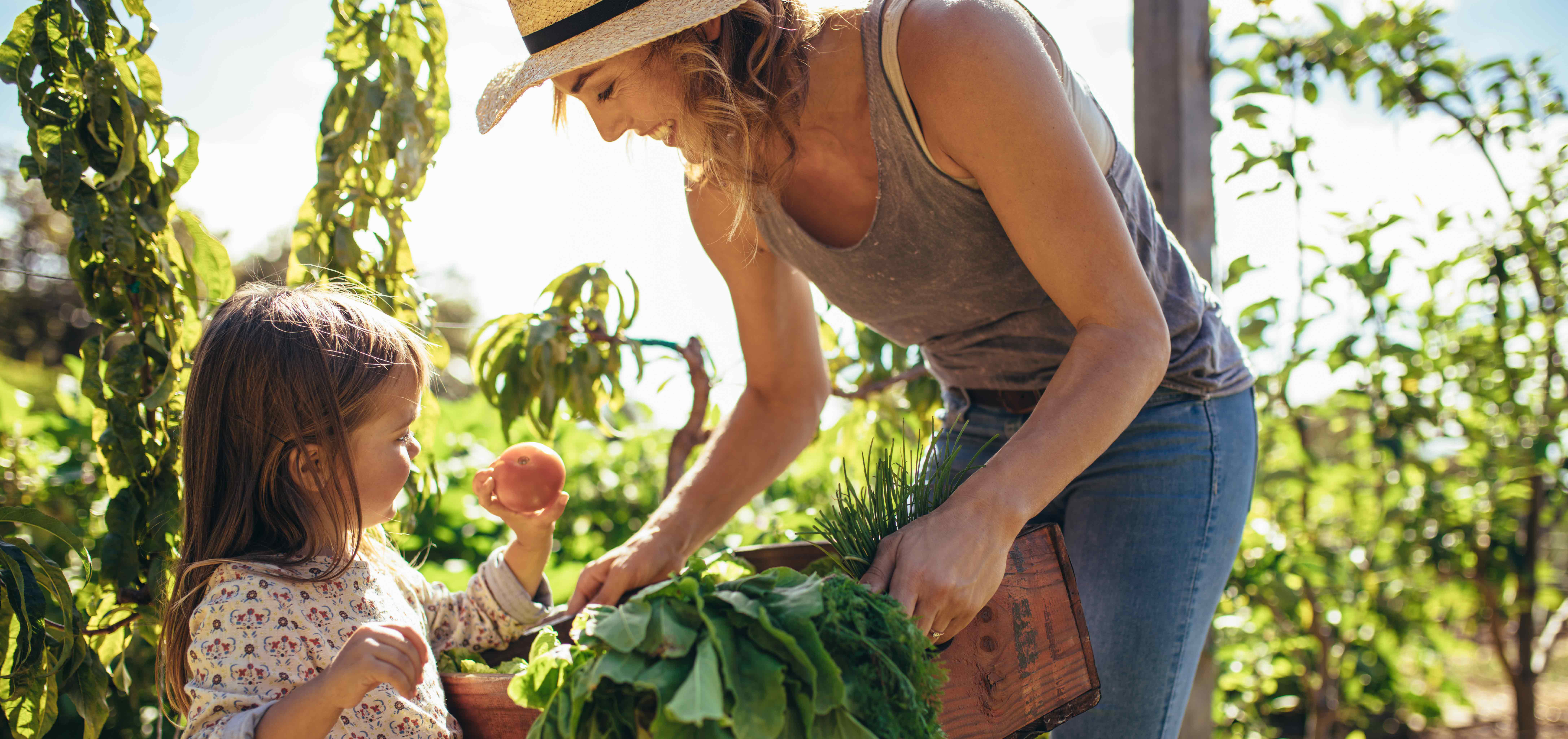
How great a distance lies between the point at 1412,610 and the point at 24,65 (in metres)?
3.99

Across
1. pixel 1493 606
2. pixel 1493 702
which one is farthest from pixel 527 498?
pixel 1493 702

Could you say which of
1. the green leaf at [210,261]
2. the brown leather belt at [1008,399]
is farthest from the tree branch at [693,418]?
the green leaf at [210,261]

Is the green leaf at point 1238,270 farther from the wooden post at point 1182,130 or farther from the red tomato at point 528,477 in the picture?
the red tomato at point 528,477

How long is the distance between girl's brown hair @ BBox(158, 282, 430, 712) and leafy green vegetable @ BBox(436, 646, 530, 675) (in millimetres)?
199

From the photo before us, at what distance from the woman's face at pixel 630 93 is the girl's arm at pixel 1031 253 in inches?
11.8

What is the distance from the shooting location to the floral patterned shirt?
1.07 meters

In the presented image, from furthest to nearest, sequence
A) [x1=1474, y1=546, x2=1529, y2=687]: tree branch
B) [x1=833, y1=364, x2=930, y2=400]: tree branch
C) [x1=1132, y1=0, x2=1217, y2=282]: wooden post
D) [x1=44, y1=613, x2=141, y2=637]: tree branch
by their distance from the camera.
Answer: [x1=1474, y1=546, x2=1529, y2=687]: tree branch
[x1=833, y1=364, x2=930, y2=400]: tree branch
[x1=1132, y1=0, x2=1217, y2=282]: wooden post
[x1=44, y1=613, x2=141, y2=637]: tree branch

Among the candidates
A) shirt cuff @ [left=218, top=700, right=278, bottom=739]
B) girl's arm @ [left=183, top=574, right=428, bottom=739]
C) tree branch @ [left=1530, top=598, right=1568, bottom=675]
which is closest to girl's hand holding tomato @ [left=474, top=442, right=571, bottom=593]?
girl's arm @ [left=183, top=574, right=428, bottom=739]

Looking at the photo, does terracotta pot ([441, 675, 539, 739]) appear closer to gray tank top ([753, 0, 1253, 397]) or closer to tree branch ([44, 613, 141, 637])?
tree branch ([44, 613, 141, 637])

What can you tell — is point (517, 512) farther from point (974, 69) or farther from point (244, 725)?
point (974, 69)

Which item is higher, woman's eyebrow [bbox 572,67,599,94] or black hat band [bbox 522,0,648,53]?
black hat band [bbox 522,0,648,53]

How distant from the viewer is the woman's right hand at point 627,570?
1.41 metres

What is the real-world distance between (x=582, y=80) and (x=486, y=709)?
760 millimetres

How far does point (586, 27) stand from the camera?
1162 millimetres
